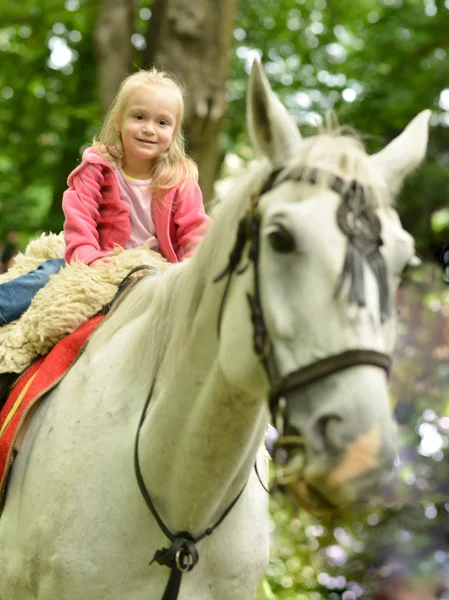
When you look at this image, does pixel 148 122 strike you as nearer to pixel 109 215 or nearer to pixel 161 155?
pixel 161 155

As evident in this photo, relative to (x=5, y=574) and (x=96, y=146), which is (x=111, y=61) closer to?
(x=96, y=146)

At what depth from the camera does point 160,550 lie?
9.41 ft

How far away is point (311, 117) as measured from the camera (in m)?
2.91

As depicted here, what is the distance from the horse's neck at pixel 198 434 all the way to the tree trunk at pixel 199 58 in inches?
200

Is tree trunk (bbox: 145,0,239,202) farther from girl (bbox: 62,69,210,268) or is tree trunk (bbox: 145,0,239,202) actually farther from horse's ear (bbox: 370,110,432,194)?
horse's ear (bbox: 370,110,432,194)

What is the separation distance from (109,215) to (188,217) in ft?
1.07

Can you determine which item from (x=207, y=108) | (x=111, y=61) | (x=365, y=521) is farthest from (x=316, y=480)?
(x=111, y=61)

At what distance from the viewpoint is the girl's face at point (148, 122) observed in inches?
152

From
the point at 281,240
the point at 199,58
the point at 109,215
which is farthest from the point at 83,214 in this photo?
the point at 199,58

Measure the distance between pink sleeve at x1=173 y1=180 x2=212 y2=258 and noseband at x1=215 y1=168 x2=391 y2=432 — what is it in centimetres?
135

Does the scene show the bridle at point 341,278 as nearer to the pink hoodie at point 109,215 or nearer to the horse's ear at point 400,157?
the horse's ear at point 400,157

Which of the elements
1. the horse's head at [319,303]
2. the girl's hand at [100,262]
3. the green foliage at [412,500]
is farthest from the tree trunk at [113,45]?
the horse's head at [319,303]

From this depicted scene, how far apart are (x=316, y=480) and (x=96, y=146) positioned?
2.17m

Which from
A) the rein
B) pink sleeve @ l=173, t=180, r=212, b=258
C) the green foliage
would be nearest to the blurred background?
the green foliage
